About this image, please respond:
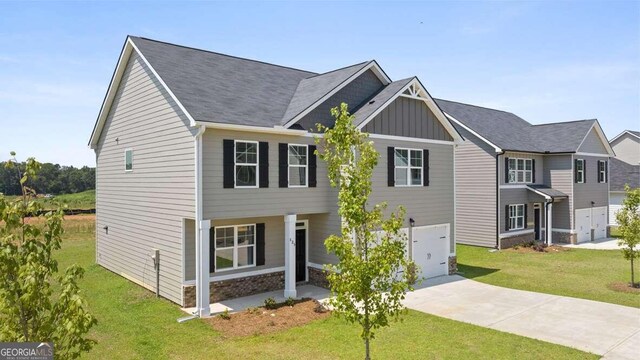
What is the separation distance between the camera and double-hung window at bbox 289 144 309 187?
15086 mm

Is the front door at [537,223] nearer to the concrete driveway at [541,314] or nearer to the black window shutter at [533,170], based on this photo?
the black window shutter at [533,170]

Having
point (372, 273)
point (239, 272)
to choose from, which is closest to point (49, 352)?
point (372, 273)

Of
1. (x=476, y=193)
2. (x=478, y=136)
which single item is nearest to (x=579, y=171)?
(x=476, y=193)

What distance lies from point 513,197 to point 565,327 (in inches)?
625

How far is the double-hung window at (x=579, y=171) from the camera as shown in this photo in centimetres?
2875

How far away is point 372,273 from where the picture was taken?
7.25 metres

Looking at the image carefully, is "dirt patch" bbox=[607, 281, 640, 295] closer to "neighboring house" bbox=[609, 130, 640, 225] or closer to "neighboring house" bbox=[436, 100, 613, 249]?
"neighboring house" bbox=[436, 100, 613, 249]

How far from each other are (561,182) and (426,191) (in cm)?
1592

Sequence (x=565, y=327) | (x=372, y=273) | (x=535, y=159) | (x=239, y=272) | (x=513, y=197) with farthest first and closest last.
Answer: (x=535, y=159) < (x=513, y=197) < (x=239, y=272) < (x=565, y=327) < (x=372, y=273)

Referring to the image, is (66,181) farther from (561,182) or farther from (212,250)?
(561,182)

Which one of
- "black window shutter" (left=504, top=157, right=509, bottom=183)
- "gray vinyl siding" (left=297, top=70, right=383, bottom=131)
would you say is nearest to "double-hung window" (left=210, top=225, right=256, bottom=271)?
"gray vinyl siding" (left=297, top=70, right=383, bottom=131)

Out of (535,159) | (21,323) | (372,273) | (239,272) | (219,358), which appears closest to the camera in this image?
(21,323)

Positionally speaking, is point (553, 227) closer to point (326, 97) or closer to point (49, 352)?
point (326, 97)

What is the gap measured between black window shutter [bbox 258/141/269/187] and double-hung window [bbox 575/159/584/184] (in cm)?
2421
